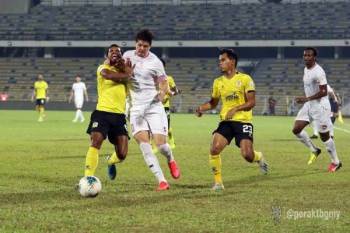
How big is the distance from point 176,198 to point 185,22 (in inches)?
2582

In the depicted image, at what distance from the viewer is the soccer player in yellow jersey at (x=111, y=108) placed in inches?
437

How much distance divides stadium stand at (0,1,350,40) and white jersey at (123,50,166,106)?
2325 inches

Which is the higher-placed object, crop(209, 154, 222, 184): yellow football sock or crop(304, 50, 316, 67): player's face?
crop(304, 50, 316, 67): player's face

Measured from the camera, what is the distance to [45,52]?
77.8 m

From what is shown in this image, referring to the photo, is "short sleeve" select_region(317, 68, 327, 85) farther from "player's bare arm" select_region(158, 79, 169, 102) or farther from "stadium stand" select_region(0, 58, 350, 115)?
"stadium stand" select_region(0, 58, 350, 115)

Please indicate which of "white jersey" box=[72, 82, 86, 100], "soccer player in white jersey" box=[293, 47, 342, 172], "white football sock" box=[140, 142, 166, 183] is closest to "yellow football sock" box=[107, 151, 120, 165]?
"white football sock" box=[140, 142, 166, 183]

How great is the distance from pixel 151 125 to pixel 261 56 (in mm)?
62728

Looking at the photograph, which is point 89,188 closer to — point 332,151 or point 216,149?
point 216,149

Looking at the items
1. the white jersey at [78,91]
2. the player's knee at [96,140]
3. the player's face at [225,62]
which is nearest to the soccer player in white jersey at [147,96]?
the player's knee at [96,140]

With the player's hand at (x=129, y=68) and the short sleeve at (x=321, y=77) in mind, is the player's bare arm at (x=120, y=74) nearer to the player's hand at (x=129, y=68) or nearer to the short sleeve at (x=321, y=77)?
the player's hand at (x=129, y=68)

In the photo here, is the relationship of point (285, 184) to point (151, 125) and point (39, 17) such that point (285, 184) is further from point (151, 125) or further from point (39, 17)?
point (39, 17)

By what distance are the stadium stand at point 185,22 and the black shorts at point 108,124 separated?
194ft

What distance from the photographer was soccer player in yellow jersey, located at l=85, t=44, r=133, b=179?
11.1 m

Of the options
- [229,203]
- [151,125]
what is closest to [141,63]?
[151,125]
